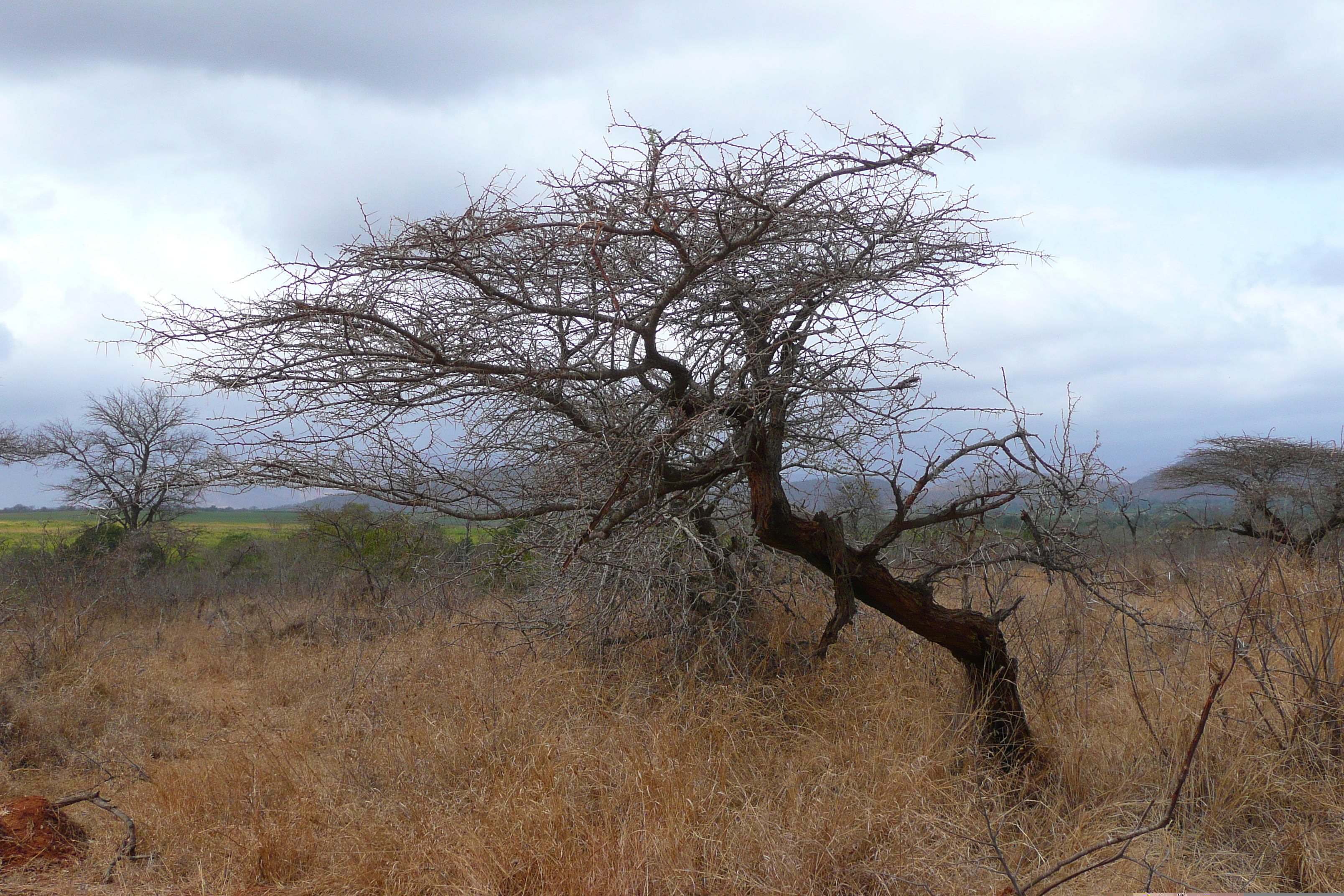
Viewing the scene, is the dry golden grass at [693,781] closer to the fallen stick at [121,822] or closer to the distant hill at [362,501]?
the fallen stick at [121,822]

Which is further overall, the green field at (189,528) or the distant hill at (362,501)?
the green field at (189,528)

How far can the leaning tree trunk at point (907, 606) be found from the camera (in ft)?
15.3

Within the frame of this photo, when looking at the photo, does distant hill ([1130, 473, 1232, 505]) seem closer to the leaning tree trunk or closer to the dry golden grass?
the dry golden grass

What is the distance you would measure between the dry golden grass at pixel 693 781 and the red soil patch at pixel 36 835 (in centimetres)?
18

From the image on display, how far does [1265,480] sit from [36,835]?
600 inches

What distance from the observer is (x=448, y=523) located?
20.9 ft

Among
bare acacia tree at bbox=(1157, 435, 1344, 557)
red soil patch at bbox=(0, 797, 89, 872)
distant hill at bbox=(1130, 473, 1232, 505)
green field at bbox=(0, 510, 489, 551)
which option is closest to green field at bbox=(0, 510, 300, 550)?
green field at bbox=(0, 510, 489, 551)

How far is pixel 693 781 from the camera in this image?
4.18 meters

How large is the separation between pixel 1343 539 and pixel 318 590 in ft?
46.5

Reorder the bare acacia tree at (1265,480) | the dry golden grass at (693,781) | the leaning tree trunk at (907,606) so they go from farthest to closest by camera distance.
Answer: the bare acacia tree at (1265,480) < the leaning tree trunk at (907,606) < the dry golden grass at (693,781)

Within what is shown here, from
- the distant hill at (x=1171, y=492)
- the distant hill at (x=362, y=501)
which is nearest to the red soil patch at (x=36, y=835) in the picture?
the distant hill at (x=362, y=501)

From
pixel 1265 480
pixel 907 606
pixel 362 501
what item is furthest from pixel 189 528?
pixel 1265 480

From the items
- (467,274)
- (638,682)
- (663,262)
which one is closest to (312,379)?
(467,274)

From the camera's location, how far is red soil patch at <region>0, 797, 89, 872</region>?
13.7 feet
